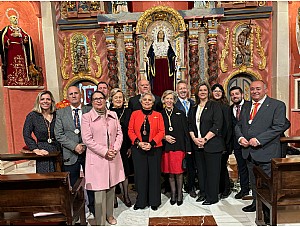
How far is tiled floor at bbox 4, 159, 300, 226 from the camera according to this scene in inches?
113

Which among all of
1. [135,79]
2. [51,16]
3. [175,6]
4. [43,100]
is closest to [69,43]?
[51,16]

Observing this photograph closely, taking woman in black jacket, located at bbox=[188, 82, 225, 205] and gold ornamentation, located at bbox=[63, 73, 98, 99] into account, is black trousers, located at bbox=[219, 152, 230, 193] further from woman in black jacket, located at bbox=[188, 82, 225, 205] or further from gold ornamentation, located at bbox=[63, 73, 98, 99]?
gold ornamentation, located at bbox=[63, 73, 98, 99]

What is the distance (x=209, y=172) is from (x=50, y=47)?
5942 mm

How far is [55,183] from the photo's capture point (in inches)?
81.6

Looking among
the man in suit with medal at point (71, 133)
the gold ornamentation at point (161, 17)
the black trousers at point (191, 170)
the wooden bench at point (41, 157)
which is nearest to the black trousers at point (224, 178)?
the black trousers at point (191, 170)

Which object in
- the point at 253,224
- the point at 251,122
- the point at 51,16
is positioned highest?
the point at 51,16

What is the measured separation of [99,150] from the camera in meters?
2.53

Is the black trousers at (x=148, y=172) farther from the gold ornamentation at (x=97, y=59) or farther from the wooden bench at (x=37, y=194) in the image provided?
the gold ornamentation at (x=97, y=59)

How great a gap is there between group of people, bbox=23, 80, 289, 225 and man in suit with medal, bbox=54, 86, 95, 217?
0.01 meters

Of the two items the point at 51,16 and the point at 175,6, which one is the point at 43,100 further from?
the point at 175,6

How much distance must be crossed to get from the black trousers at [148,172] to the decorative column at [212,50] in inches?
183

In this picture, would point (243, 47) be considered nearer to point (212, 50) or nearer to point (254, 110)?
point (212, 50)

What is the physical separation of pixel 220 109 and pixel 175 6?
19.3 feet

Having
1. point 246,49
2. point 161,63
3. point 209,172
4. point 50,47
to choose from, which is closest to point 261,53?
point 246,49
